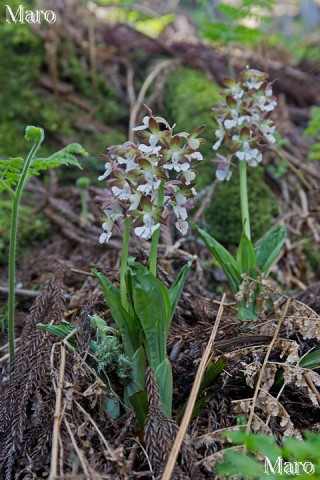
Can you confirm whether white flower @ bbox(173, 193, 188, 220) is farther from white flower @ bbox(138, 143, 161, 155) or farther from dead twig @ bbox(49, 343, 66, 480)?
dead twig @ bbox(49, 343, 66, 480)

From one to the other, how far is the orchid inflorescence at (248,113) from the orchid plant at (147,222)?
0.64m

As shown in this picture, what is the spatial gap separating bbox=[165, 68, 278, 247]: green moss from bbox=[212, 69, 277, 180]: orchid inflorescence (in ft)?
3.14

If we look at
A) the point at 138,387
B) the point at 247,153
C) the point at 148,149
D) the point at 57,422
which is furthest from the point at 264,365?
the point at 247,153

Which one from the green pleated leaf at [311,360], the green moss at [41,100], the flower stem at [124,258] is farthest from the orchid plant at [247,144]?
the green moss at [41,100]

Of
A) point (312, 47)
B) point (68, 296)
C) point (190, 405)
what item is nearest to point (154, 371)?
point (190, 405)

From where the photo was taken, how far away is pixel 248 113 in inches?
87.6

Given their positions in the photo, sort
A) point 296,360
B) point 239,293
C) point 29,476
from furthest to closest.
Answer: point 239,293, point 296,360, point 29,476

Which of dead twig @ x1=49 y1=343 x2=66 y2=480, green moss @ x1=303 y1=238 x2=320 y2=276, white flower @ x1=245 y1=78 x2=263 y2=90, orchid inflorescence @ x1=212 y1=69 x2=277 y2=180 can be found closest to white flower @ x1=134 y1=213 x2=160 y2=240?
dead twig @ x1=49 y1=343 x2=66 y2=480

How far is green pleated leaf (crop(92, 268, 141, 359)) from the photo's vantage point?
65.6 inches

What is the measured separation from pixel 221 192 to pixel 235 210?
6.7 inches

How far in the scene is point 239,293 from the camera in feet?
6.83

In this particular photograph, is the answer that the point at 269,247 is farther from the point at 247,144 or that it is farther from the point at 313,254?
the point at 313,254

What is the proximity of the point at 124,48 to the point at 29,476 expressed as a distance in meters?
4.29

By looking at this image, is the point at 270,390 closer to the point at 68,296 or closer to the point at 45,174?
the point at 68,296
